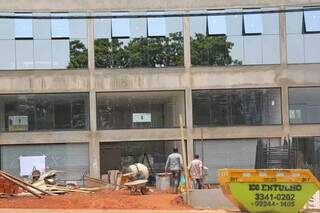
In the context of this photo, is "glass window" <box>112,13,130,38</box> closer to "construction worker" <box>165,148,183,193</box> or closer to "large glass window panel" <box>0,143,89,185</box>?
"large glass window panel" <box>0,143,89,185</box>

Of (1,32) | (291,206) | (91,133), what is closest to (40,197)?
(291,206)

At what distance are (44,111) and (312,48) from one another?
18.7 m

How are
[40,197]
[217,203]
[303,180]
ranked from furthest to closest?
[40,197], [217,203], [303,180]

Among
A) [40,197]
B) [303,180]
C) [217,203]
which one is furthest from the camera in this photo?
[40,197]

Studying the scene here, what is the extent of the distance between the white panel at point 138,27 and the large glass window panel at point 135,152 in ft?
24.2

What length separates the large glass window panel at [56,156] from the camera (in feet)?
147

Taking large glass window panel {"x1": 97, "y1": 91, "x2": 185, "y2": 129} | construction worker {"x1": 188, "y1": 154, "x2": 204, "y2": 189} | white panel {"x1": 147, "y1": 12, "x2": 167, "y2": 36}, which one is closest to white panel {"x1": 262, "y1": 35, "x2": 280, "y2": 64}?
large glass window panel {"x1": 97, "y1": 91, "x2": 185, "y2": 129}

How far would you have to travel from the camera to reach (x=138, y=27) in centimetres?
4616

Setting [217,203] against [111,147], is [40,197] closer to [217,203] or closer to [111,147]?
[217,203]

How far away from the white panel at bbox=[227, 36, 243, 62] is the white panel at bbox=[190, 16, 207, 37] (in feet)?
6.20

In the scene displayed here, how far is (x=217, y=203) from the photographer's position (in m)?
21.9

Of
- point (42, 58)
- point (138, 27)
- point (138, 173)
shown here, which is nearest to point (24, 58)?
point (42, 58)

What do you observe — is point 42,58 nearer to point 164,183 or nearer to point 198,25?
point 198,25

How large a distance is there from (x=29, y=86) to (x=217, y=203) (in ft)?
83.2
